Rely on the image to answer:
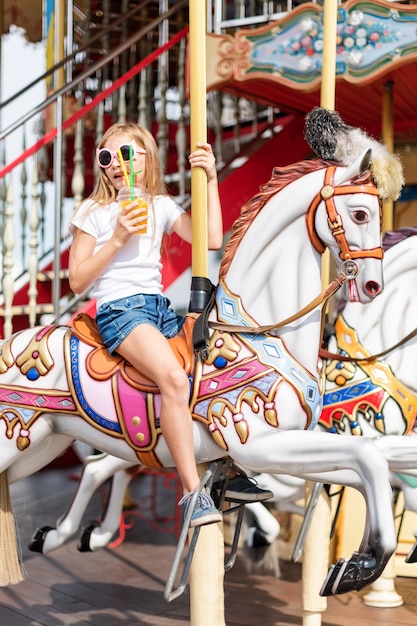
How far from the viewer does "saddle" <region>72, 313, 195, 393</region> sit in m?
2.75

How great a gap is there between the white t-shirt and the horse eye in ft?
2.28

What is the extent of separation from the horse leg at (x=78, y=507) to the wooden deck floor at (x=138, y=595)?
265mm

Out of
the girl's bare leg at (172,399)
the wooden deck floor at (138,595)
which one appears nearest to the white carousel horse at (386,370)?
the wooden deck floor at (138,595)

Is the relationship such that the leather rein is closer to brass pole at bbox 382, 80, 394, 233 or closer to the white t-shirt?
the white t-shirt

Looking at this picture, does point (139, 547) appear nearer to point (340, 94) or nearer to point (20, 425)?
point (20, 425)

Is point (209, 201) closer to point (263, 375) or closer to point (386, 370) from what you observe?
point (263, 375)

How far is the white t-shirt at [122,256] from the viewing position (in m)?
2.86

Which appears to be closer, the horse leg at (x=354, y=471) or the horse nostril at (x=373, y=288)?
the horse leg at (x=354, y=471)

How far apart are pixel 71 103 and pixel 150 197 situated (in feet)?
16.2

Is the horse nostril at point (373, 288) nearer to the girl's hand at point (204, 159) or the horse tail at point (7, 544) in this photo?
the girl's hand at point (204, 159)

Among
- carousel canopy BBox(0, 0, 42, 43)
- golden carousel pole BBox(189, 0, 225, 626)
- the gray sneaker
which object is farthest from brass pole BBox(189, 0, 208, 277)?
carousel canopy BBox(0, 0, 42, 43)

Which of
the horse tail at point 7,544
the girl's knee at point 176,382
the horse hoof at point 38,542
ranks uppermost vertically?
the girl's knee at point 176,382

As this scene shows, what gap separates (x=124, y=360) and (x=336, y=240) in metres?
0.79

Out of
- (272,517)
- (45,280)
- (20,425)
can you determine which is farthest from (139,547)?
(20,425)
